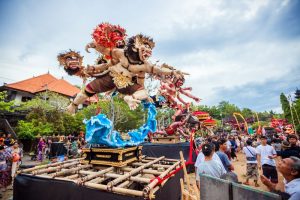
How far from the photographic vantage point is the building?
27441 millimetres

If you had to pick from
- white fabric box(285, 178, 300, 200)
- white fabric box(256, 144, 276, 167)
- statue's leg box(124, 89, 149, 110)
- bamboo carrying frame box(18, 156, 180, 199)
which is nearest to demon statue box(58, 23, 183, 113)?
statue's leg box(124, 89, 149, 110)

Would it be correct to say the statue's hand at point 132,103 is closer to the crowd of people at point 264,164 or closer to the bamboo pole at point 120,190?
the crowd of people at point 264,164

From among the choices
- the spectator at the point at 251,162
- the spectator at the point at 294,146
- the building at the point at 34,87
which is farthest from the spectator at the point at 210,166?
the building at the point at 34,87

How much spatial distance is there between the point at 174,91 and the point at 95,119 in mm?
2721

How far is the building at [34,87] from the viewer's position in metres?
27.4

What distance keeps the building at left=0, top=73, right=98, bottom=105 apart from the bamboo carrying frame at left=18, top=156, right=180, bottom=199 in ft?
74.7

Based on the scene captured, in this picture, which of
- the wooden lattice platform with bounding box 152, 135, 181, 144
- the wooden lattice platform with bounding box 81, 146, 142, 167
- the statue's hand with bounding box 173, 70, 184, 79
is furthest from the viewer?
the wooden lattice platform with bounding box 152, 135, 181, 144

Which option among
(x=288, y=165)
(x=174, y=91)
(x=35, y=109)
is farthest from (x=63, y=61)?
(x=35, y=109)

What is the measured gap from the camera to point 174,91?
219 inches

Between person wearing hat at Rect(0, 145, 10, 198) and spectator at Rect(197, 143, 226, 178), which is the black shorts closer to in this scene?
spectator at Rect(197, 143, 226, 178)

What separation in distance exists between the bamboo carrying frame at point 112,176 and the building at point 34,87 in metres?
22.8

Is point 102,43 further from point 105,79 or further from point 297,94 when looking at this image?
point 297,94

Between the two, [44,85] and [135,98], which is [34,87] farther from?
[135,98]

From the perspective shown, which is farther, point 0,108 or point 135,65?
point 0,108
